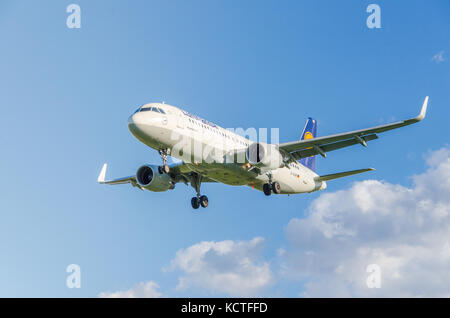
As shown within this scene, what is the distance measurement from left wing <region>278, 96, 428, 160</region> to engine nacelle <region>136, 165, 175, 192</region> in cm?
877

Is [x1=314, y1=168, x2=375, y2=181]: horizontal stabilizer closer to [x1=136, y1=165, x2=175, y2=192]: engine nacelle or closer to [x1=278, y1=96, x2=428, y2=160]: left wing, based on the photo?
[x1=278, y1=96, x2=428, y2=160]: left wing

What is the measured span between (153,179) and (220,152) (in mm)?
6606

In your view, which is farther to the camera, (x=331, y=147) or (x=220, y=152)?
(x=331, y=147)

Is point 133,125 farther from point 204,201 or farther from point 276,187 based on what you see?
point 276,187

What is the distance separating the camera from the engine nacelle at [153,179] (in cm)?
4172

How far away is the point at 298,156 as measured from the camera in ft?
135

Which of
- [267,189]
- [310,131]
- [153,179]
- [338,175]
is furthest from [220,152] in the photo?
[310,131]

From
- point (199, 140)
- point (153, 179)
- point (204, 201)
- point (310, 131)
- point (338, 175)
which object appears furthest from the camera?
point (310, 131)

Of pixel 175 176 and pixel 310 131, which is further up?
pixel 310 131

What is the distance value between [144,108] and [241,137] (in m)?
8.23

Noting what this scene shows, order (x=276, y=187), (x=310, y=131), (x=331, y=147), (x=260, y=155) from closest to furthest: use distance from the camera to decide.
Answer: (x=260, y=155) → (x=331, y=147) → (x=276, y=187) → (x=310, y=131)

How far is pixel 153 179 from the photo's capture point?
41594mm
